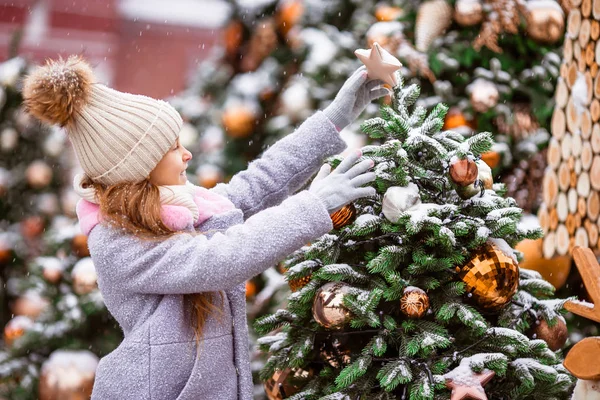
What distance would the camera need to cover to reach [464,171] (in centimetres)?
129

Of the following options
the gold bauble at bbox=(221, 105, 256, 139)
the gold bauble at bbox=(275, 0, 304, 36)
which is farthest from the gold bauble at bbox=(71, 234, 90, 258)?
the gold bauble at bbox=(275, 0, 304, 36)

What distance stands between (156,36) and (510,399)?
2.30m

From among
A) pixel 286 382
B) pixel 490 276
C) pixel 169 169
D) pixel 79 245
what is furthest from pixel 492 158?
pixel 79 245

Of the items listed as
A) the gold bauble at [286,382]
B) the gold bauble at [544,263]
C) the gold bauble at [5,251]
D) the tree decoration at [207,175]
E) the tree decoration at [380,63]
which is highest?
the tree decoration at [380,63]

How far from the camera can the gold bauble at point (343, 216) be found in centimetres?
135

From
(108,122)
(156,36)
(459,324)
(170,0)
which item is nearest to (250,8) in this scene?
(156,36)

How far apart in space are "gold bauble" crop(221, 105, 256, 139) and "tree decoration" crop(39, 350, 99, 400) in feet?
2.80

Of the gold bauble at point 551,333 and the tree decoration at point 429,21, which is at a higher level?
the tree decoration at point 429,21

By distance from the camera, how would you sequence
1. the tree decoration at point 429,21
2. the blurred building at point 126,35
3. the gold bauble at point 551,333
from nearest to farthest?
the gold bauble at point 551,333, the tree decoration at point 429,21, the blurred building at point 126,35

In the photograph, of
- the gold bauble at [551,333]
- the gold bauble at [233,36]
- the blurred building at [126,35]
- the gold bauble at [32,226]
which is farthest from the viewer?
the blurred building at [126,35]

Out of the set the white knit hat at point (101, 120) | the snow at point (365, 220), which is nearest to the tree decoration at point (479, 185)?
the snow at point (365, 220)

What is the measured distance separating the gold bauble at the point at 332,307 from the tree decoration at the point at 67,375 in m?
1.19

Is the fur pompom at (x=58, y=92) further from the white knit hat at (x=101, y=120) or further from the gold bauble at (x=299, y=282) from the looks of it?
the gold bauble at (x=299, y=282)

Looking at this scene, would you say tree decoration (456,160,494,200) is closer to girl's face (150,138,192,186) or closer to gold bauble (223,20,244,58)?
girl's face (150,138,192,186)
